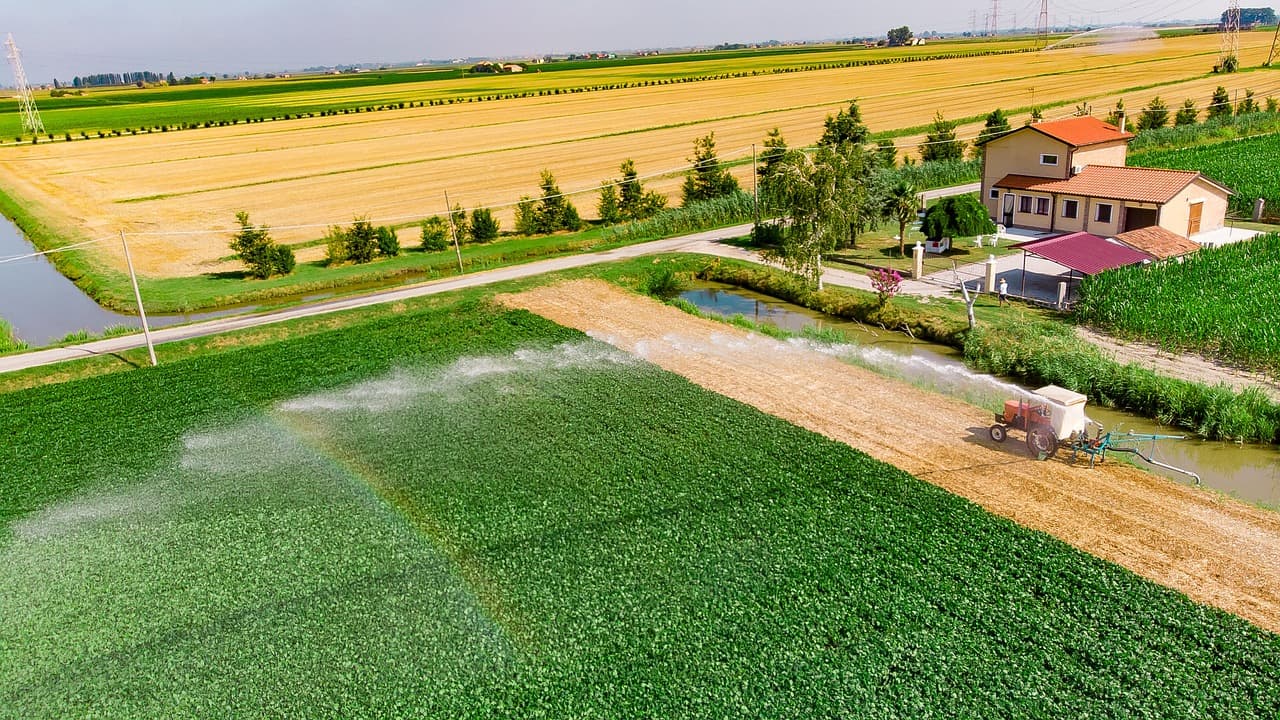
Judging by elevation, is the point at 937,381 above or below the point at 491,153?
below

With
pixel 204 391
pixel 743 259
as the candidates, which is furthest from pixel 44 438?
pixel 743 259

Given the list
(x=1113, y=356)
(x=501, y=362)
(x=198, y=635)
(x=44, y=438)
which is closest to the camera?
(x=198, y=635)

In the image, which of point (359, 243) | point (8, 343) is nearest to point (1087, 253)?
point (359, 243)

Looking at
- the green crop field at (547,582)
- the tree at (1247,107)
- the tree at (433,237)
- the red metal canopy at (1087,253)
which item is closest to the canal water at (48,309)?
the tree at (433,237)

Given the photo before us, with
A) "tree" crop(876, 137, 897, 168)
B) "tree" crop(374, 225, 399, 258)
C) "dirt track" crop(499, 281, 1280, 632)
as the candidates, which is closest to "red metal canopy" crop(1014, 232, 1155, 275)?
"dirt track" crop(499, 281, 1280, 632)

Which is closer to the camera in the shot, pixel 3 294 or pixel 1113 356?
pixel 1113 356

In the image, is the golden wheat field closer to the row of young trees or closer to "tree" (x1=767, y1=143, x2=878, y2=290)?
the row of young trees

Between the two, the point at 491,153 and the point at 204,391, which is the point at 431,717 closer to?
the point at 204,391
